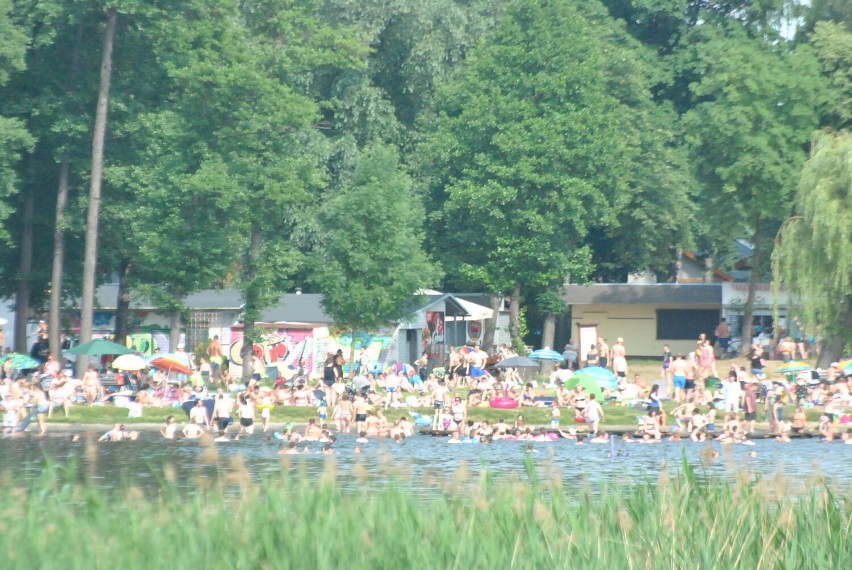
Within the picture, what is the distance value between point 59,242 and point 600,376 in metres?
18.8

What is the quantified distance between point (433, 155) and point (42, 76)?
15144mm

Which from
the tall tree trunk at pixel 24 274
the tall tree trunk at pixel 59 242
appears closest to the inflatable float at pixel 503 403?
the tall tree trunk at pixel 59 242

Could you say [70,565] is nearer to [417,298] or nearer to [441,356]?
[417,298]

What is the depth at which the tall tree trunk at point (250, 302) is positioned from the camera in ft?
136

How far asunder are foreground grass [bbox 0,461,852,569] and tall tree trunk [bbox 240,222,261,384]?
94.8 feet

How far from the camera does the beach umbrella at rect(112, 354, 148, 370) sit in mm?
37156

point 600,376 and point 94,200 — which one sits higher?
point 94,200

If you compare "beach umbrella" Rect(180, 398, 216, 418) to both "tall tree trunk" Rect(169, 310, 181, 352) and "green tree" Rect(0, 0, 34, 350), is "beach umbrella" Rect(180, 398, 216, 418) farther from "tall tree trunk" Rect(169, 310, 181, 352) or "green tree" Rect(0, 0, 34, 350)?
"green tree" Rect(0, 0, 34, 350)

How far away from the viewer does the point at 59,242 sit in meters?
42.6

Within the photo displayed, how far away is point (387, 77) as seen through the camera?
53.7 meters

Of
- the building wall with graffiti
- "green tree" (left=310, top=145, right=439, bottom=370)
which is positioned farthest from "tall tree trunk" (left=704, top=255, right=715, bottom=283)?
"green tree" (left=310, top=145, right=439, bottom=370)

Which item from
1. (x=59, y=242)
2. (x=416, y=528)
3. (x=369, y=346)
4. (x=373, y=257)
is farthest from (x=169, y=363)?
(x=416, y=528)

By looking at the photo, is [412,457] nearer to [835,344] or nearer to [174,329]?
[174,329]

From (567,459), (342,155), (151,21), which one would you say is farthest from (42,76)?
(567,459)
